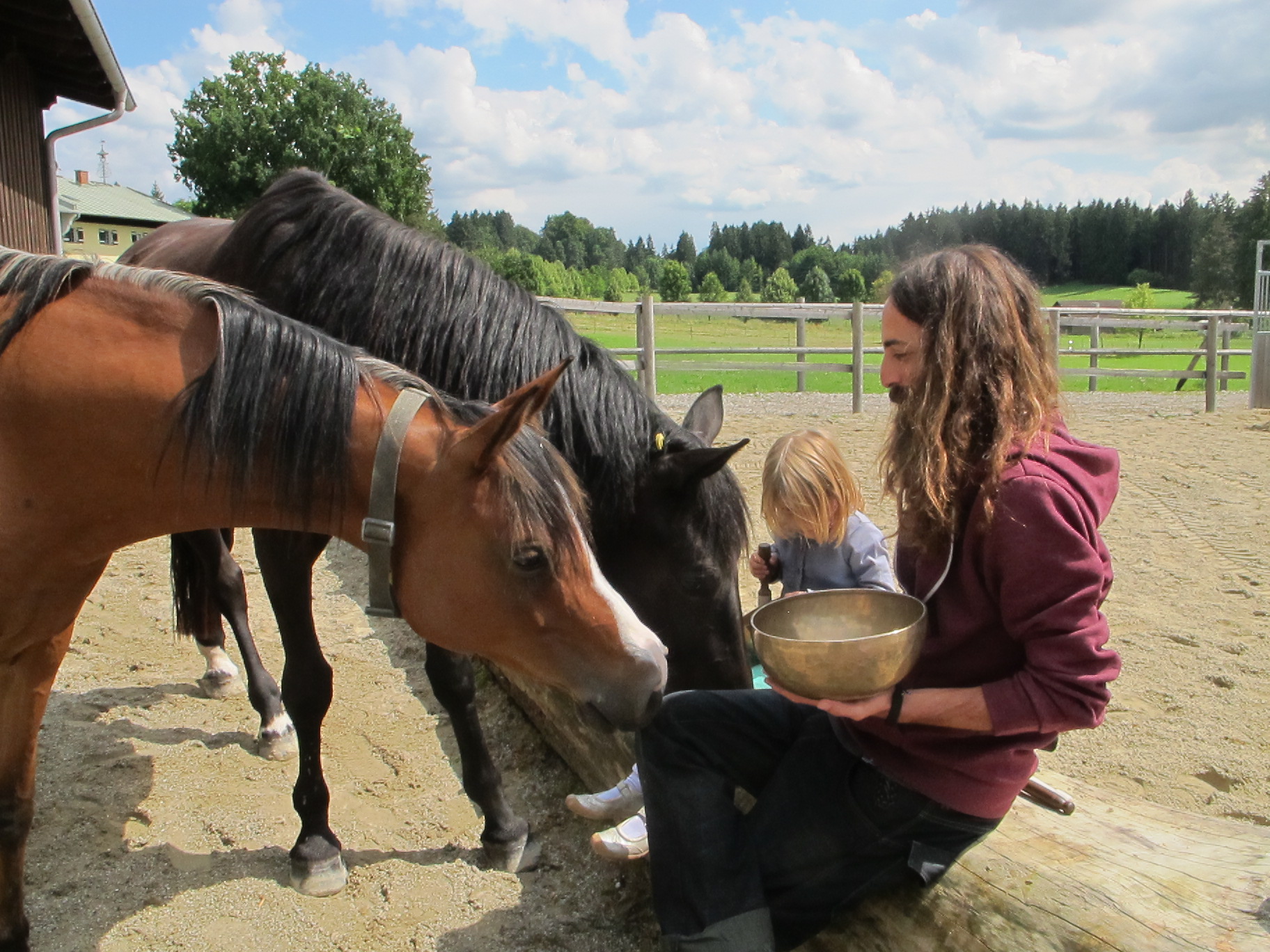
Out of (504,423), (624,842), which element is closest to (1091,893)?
(624,842)

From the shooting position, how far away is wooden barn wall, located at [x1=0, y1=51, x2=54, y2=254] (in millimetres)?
6897

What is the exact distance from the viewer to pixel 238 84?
37219 millimetres

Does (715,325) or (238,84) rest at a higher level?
(238,84)

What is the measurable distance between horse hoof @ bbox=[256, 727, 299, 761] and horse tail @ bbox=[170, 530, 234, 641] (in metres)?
0.73

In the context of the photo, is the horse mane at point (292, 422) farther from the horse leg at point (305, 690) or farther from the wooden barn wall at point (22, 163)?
the wooden barn wall at point (22, 163)

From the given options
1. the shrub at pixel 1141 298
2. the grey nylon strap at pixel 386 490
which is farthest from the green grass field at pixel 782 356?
the grey nylon strap at pixel 386 490

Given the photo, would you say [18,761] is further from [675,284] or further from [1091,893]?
[675,284]

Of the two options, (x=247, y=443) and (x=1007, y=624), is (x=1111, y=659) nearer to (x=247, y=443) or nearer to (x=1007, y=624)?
(x=1007, y=624)

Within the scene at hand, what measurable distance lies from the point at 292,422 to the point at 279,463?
82mm

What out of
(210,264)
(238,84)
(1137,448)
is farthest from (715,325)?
(210,264)

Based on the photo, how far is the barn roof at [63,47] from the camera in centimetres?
648

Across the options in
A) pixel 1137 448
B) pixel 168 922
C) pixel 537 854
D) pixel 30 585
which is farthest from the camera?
pixel 1137 448

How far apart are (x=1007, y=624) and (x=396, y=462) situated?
1092mm

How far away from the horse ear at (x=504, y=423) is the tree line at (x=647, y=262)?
0.84 m
